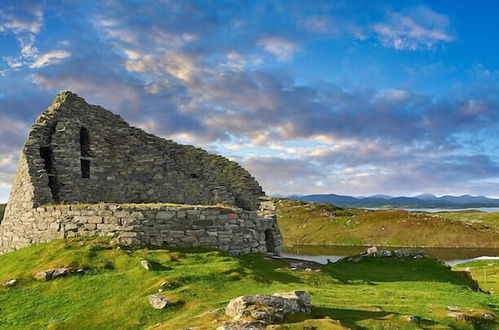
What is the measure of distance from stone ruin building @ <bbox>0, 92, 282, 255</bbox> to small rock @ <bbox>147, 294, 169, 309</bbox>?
7.61 m

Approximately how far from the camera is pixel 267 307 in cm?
1447

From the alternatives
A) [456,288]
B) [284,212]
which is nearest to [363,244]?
[284,212]

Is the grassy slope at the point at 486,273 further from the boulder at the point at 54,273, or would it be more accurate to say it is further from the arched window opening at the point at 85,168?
the boulder at the point at 54,273

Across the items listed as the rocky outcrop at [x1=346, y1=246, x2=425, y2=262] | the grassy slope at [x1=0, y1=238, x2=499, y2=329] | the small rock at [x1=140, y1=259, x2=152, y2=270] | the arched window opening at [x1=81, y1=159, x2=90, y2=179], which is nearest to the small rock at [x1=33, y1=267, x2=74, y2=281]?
the grassy slope at [x1=0, y1=238, x2=499, y2=329]

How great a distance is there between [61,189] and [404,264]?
26206mm

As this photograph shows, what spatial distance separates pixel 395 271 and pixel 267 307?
1934cm

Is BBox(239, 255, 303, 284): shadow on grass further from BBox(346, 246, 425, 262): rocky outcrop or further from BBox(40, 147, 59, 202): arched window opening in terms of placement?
BBox(40, 147, 59, 202): arched window opening

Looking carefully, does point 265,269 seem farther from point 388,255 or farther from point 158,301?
point 388,255

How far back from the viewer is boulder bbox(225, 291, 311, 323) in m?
14.0

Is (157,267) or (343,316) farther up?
(157,267)

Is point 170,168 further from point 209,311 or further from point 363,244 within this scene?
point 363,244

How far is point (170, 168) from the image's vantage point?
1513 inches

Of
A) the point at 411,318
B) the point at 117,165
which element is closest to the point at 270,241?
the point at 117,165

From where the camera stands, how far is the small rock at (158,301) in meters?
17.8
